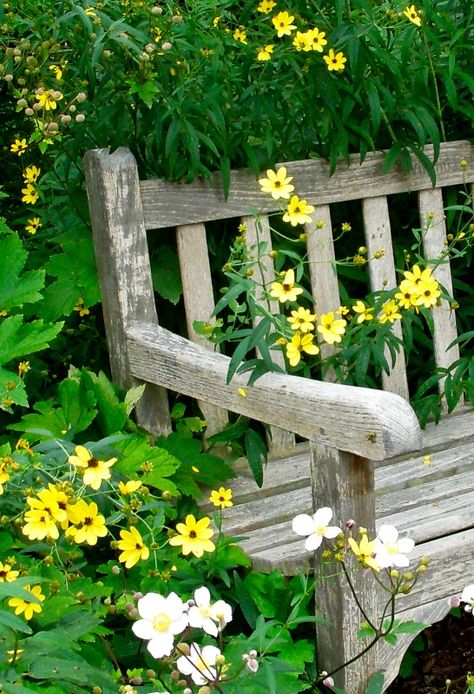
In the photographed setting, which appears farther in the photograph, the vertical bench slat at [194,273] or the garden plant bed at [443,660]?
the garden plant bed at [443,660]

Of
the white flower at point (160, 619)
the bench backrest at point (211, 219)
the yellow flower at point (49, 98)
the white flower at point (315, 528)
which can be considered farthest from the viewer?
the bench backrest at point (211, 219)

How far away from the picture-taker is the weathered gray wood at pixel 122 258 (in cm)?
235

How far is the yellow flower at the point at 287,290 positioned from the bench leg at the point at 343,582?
0.34 metres

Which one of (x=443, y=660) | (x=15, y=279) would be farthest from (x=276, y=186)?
(x=443, y=660)

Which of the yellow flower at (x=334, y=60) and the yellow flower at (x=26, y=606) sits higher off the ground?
the yellow flower at (x=334, y=60)

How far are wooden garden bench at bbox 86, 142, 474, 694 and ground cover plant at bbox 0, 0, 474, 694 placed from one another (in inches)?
2.2

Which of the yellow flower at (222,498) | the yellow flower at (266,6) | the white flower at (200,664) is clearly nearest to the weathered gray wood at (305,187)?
the yellow flower at (266,6)

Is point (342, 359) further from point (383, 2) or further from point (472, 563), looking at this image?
point (383, 2)

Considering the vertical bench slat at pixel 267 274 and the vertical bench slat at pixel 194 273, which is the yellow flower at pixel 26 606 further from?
the vertical bench slat at pixel 267 274

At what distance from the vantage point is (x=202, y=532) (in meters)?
1.72

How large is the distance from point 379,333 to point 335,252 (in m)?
0.43

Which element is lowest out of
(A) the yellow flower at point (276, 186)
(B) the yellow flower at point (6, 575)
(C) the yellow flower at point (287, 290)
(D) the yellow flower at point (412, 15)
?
(B) the yellow flower at point (6, 575)

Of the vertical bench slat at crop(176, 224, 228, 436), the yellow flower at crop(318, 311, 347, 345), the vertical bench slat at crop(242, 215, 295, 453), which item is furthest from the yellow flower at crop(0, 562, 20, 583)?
the vertical bench slat at crop(242, 215, 295, 453)

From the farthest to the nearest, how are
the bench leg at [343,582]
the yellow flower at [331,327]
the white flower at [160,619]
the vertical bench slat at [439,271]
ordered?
the vertical bench slat at [439,271]
the yellow flower at [331,327]
the bench leg at [343,582]
the white flower at [160,619]
